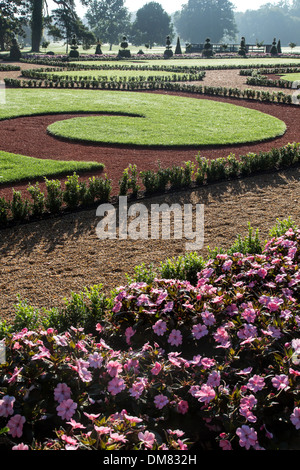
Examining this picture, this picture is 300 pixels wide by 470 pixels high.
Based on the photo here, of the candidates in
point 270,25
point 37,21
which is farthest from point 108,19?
point 270,25

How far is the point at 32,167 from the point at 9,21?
4229 centimetres

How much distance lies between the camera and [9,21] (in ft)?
145

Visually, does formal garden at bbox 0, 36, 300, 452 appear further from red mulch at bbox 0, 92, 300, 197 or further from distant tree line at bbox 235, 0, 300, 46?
distant tree line at bbox 235, 0, 300, 46

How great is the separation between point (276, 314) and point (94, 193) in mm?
3977

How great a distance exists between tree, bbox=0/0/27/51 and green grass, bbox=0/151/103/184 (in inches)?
1634

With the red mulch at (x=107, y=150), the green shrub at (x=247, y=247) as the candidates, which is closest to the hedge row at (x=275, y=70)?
the red mulch at (x=107, y=150)

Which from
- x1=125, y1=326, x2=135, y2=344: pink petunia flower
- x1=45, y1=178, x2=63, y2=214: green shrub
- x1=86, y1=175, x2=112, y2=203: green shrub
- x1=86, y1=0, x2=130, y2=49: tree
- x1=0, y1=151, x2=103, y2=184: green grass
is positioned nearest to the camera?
x1=125, y1=326, x2=135, y2=344: pink petunia flower

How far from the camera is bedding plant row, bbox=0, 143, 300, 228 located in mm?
6340

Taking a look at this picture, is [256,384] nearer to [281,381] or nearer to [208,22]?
[281,381]

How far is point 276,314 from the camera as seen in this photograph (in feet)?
11.6

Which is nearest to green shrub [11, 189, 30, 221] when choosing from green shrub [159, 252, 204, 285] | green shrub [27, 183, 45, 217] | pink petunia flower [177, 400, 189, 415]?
green shrub [27, 183, 45, 217]
